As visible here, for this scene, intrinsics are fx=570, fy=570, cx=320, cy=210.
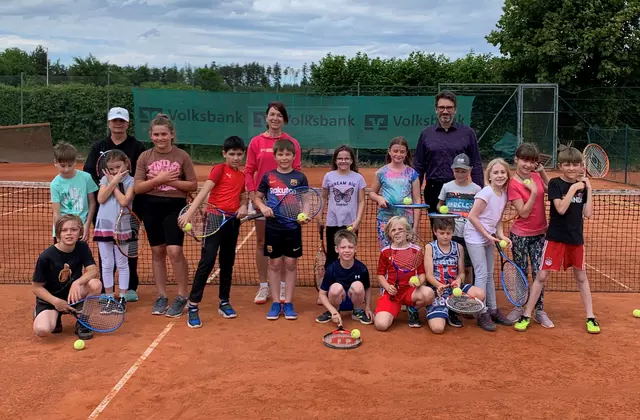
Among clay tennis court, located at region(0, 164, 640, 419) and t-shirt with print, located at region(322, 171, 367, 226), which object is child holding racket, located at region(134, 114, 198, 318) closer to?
clay tennis court, located at region(0, 164, 640, 419)

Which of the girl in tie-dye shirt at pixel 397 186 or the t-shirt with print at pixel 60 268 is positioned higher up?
the girl in tie-dye shirt at pixel 397 186

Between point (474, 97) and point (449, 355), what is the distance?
13.2 metres

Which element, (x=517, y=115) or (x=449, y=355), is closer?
(x=449, y=355)

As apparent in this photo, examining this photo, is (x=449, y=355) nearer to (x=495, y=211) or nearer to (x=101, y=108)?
(x=495, y=211)

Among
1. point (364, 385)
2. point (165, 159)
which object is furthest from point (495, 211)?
point (165, 159)

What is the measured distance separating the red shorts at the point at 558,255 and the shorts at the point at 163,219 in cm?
282

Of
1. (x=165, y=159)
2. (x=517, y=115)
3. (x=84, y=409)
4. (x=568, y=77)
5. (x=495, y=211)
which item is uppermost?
(x=568, y=77)

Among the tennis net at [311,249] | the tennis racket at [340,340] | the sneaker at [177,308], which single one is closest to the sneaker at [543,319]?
the tennis net at [311,249]

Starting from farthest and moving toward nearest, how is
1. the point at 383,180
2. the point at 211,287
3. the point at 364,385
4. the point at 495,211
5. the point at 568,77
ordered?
the point at 568,77 → the point at 211,287 → the point at 383,180 → the point at 495,211 → the point at 364,385

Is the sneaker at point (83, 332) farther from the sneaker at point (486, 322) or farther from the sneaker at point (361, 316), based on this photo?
the sneaker at point (486, 322)

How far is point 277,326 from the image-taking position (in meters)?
4.43

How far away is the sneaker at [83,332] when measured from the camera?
13.5 feet

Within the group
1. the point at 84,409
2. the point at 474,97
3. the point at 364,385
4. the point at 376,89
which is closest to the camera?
the point at 84,409

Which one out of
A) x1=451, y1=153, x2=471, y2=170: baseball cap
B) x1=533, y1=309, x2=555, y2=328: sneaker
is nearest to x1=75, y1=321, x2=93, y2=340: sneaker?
x1=451, y1=153, x2=471, y2=170: baseball cap
